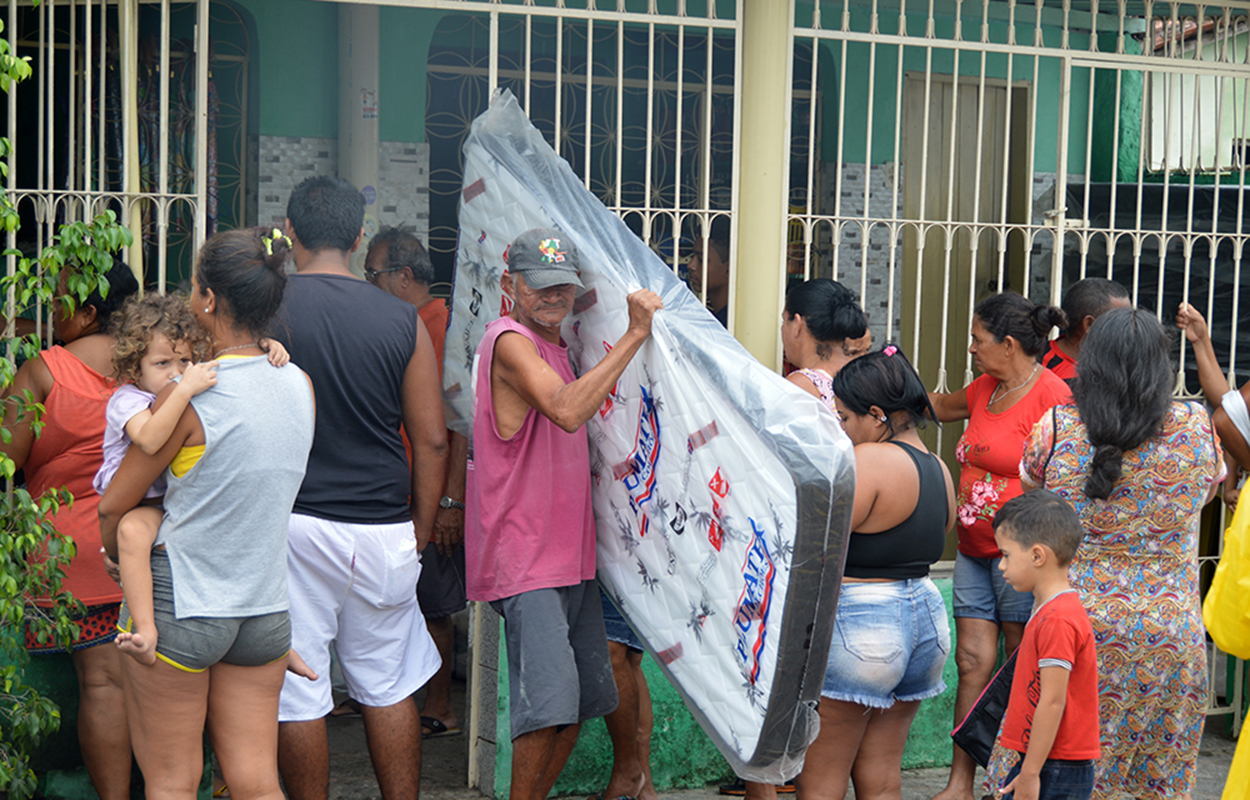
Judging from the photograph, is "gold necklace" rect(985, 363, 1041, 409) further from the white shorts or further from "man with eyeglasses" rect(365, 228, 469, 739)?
the white shorts

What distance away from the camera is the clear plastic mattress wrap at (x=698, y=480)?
2.50 meters

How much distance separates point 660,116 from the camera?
7.17 meters

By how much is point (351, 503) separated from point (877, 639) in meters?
1.43

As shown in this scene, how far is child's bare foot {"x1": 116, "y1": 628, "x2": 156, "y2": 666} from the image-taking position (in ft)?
8.07

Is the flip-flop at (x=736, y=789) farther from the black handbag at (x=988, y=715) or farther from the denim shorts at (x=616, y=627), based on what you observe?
the black handbag at (x=988, y=715)

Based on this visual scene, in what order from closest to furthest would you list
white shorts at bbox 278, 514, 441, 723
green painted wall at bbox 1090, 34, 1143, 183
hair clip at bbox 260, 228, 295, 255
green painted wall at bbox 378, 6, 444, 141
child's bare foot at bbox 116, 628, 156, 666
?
child's bare foot at bbox 116, 628, 156, 666 < hair clip at bbox 260, 228, 295, 255 < white shorts at bbox 278, 514, 441, 723 < green painted wall at bbox 378, 6, 444, 141 < green painted wall at bbox 1090, 34, 1143, 183

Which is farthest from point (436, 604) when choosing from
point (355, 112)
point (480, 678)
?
point (355, 112)

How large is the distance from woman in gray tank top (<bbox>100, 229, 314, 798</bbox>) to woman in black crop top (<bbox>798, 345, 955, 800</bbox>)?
1338mm

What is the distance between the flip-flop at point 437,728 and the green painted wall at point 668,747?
713 mm

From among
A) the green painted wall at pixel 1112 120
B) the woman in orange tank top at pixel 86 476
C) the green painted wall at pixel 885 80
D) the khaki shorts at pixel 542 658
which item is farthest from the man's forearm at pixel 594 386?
the green painted wall at pixel 1112 120

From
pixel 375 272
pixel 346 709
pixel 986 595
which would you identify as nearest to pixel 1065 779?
pixel 986 595

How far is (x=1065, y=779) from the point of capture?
9.36ft

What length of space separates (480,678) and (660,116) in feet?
13.9

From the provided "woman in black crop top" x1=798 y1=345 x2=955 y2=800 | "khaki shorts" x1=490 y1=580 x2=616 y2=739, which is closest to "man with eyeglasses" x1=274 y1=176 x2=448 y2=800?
"khaki shorts" x1=490 y1=580 x2=616 y2=739
